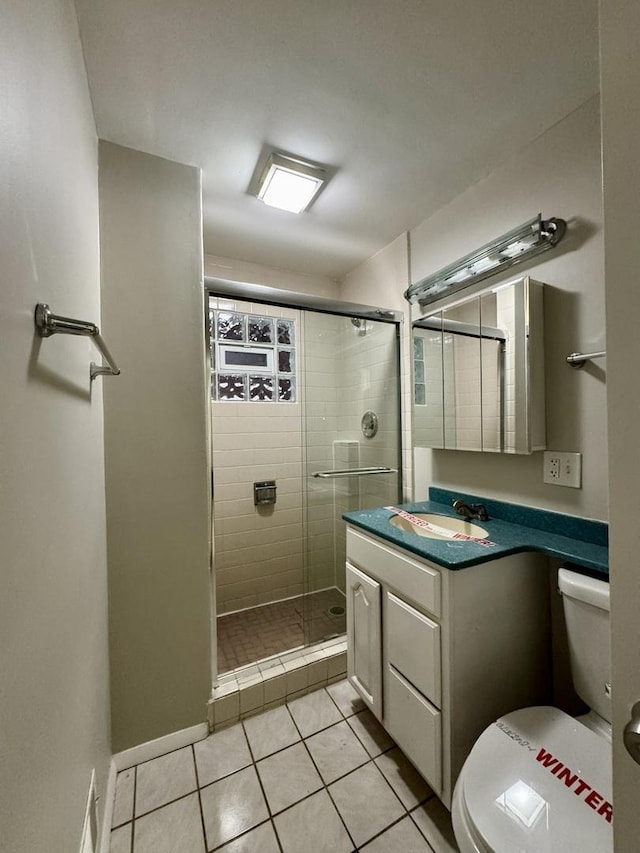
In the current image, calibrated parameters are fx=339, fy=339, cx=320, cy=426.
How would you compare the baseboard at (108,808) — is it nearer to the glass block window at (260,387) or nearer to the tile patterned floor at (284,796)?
the tile patterned floor at (284,796)

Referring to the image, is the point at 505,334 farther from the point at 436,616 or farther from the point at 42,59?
the point at 42,59

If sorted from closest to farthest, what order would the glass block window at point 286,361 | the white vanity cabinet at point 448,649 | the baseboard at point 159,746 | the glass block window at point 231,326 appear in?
the white vanity cabinet at point 448,649 < the baseboard at point 159,746 < the glass block window at point 231,326 < the glass block window at point 286,361

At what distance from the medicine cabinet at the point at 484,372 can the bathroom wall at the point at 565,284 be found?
0.07 metres

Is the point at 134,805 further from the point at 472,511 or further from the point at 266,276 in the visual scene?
the point at 266,276

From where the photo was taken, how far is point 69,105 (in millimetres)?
855

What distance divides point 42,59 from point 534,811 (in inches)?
72.8

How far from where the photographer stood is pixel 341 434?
7.00 feet

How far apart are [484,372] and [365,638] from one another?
49.4 inches

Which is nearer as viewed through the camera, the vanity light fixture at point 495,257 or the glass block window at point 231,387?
the vanity light fixture at point 495,257

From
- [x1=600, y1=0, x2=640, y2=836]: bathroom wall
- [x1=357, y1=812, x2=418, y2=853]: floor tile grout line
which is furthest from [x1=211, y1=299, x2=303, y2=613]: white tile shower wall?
[x1=600, y1=0, x2=640, y2=836]: bathroom wall

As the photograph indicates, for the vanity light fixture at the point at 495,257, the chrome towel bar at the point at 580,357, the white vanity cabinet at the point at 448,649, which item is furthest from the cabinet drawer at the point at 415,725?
the vanity light fixture at the point at 495,257

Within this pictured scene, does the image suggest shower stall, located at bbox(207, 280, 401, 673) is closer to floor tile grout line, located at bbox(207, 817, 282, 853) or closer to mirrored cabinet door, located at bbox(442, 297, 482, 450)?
mirrored cabinet door, located at bbox(442, 297, 482, 450)

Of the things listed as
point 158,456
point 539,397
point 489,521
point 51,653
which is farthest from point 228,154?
point 489,521

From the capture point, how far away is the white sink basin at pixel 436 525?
1499 millimetres
